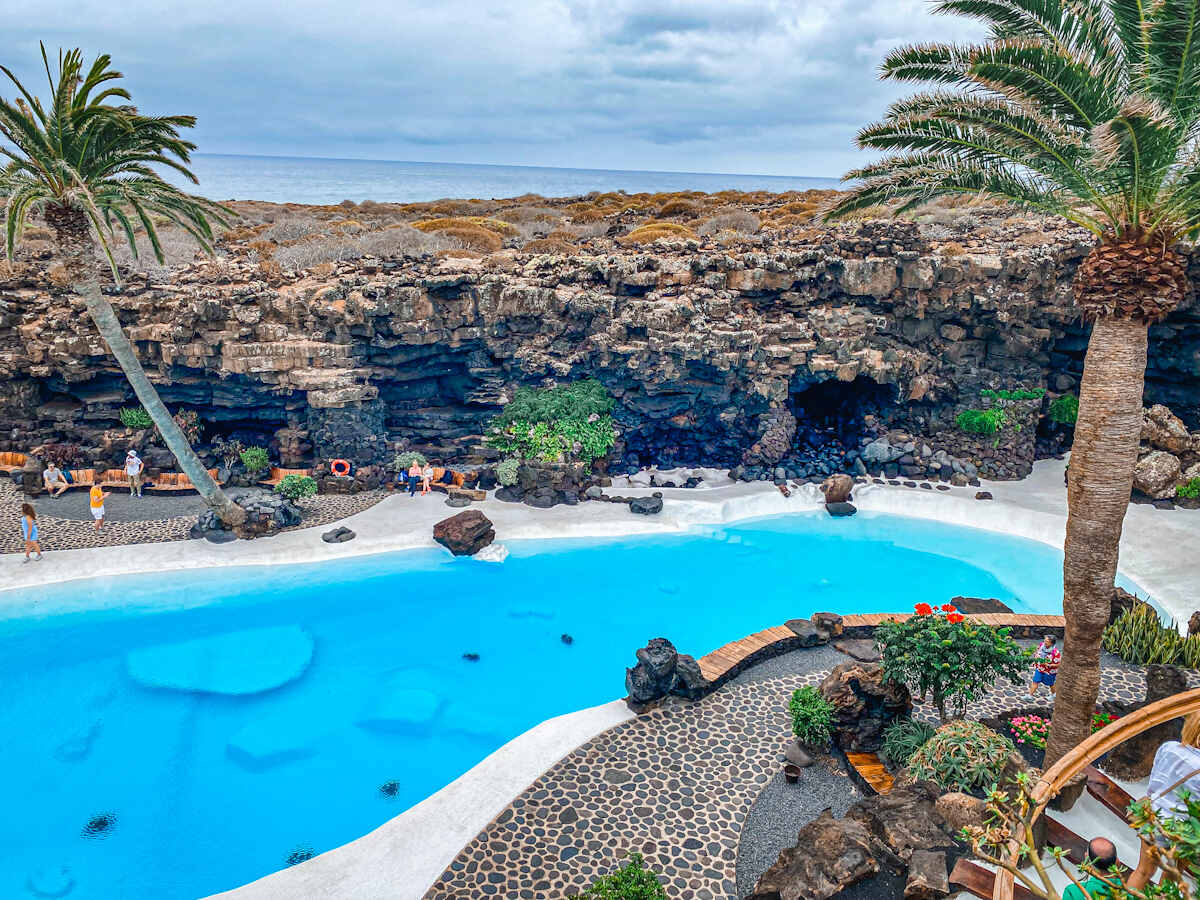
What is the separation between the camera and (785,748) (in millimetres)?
10906

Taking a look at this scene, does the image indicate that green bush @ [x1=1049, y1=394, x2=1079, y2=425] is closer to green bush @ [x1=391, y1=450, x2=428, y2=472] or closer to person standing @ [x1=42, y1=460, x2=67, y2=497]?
Answer: green bush @ [x1=391, y1=450, x2=428, y2=472]

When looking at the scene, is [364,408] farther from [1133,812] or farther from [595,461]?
[1133,812]

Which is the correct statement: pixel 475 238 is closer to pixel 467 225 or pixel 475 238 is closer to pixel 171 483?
pixel 467 225

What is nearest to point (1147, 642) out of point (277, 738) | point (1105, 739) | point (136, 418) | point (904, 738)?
point (904, 738)

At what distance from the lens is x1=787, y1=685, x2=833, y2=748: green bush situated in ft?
34.6

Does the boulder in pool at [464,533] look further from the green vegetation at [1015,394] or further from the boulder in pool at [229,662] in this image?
the green vegetation at [1015,394]

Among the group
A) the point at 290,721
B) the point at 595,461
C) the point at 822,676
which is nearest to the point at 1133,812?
the point at 822,676

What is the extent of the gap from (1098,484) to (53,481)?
24683 mm

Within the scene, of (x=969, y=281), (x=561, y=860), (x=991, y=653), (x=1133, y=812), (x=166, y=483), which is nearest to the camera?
(x=1133, y=812)

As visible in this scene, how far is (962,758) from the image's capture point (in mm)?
8820

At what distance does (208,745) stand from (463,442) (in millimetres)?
13430

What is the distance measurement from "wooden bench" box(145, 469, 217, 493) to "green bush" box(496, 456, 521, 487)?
868 centimetres

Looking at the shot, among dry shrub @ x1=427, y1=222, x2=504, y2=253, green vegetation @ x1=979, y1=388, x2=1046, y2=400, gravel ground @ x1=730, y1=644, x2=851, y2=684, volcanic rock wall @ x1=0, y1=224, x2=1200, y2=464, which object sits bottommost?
gravel ground @ x1=730, y1=644, x2=851, y2=684

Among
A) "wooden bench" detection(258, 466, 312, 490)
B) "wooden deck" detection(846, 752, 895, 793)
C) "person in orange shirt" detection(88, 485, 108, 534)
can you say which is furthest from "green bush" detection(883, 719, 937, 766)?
"person in orange shirt" detection(88, 485, 108, 534)
